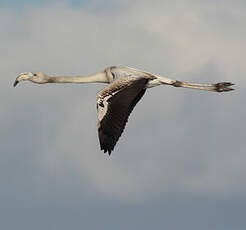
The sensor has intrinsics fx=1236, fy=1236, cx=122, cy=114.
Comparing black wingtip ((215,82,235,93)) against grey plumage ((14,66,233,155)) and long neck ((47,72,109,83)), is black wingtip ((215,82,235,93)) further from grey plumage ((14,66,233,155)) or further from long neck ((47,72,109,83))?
long neck ((47,72,109,83))

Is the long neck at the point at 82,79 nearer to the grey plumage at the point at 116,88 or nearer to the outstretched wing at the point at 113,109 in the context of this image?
the grey plumage at the point at 116,88

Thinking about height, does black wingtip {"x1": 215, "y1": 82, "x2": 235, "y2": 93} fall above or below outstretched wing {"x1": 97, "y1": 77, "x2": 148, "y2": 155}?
above

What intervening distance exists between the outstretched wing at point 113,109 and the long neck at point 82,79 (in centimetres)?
254

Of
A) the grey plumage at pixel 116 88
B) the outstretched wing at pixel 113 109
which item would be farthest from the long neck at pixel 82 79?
the outstretched wing at pixel 113 109

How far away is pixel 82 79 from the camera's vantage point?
48125mm

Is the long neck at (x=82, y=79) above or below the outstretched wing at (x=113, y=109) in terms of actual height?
above

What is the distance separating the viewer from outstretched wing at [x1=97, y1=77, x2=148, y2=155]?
43.5 metres

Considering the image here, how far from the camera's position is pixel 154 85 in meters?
47.3

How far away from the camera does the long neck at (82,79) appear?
47.6 m

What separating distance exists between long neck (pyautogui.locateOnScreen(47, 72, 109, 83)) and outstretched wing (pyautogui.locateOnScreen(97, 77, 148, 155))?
8.33ft

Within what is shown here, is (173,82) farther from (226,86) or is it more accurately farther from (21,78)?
(21,78)

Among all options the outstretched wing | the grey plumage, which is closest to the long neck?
the grey plumage

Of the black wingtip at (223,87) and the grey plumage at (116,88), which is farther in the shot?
the black wingtip at (223,87)

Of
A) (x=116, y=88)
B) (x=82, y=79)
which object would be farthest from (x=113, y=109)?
(x=82, y=79)
